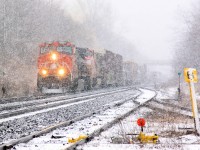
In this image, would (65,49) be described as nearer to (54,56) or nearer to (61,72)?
(54,56)

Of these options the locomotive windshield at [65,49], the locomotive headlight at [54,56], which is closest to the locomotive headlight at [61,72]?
the locomotive headlight at [54,56]

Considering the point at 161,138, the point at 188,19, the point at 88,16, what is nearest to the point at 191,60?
the point at 188,19

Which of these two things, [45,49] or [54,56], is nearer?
[54,56]

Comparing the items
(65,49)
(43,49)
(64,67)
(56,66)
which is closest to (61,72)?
(64,67)

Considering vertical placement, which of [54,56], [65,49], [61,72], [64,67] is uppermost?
[65,49]

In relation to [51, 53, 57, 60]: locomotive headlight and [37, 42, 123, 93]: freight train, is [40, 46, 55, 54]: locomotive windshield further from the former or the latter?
[51, 53, 57, 60]: locomotive headlight

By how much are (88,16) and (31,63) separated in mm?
38077

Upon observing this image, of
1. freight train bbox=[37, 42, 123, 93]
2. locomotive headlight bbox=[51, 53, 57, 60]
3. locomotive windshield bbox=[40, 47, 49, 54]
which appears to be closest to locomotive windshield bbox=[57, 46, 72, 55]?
freight train bbox=[37, 42, 123, 93]

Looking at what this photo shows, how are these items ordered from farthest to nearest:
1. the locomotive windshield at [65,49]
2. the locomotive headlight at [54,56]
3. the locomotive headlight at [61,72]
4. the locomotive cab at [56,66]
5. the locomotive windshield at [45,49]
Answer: the locomotive windshield at [45,49] → the locomotive windshield at [65,49] → the locomotive headlight at [54,56] → the locomotive headlight at [61,72] → the locomotive cab at [56,66]

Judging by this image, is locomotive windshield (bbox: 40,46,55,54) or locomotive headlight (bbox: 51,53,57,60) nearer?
locomotive headlight (bbox: 51,53,57,60)

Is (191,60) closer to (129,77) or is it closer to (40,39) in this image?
(129,77)

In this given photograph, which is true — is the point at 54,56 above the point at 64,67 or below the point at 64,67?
above

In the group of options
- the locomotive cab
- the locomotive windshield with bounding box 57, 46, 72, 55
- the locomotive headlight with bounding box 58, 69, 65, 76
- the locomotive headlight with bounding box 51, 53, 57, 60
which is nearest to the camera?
the locomotive cab

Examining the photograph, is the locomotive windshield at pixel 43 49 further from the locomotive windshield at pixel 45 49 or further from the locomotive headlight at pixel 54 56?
the locomotive headlight at pixel 54 56
